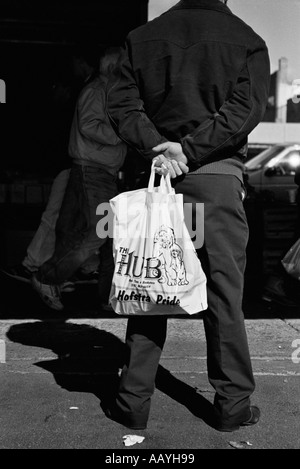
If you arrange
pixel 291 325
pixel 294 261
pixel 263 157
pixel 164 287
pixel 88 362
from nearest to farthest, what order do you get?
1. pixel 164 287
2. pixel 88 362
3. pixel 294 261
4. pixel 291 325
5. pixel 263 157

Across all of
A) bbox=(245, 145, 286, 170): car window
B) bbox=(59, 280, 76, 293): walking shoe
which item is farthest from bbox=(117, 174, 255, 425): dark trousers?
bbox=(245, 145, 286, 170): car window

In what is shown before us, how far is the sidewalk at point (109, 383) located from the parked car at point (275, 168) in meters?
7.46

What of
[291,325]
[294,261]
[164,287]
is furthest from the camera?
[291,325]

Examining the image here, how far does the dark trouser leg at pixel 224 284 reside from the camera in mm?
3354

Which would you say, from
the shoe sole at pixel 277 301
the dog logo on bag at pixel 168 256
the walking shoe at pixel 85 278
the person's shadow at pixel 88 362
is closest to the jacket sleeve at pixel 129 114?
the dog logo on bag at pixel 168 256

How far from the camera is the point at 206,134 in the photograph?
325 centimetres

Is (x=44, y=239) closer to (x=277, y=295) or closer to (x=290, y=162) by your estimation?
(x=277, y=295)

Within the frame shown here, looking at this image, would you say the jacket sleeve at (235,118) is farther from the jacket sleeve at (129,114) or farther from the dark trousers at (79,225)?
the dark trousers at (79,225)

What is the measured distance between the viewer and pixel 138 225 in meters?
3.19

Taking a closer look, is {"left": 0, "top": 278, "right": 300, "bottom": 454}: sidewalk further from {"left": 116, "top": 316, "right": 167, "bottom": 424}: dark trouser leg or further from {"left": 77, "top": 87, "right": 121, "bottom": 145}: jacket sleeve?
{"left": 77, "top": 87, "right": 121, "bottom": 145}: jacket sleeve

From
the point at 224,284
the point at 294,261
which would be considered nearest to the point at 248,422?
the point at 224,284

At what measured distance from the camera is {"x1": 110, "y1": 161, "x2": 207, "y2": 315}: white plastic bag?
10.3 ft

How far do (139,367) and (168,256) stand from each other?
611 millimetres

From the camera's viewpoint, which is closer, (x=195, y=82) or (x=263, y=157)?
(x=195, y=82)
